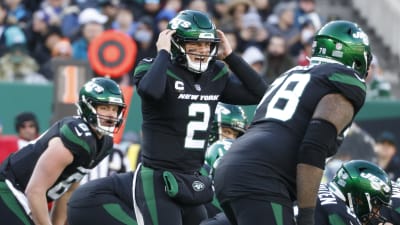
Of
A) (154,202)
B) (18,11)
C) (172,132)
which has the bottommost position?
(18,11)

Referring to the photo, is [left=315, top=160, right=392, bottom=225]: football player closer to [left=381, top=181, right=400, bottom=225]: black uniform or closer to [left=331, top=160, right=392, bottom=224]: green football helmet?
[left=331, top=160, right=392, bottom=224]: green football helmet

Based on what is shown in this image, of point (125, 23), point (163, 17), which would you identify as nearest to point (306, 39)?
point (163, 17)

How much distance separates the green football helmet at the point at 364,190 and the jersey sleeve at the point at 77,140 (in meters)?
1.78

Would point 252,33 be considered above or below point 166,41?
below

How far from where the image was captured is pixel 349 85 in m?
5.71

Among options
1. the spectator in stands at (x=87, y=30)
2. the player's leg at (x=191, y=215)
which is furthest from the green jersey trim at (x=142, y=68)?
the spectator in stands at (x=87, y=30)

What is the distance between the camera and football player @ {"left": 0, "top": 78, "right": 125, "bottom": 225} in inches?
300

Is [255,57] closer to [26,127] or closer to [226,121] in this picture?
[26,127]

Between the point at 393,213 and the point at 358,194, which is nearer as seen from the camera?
the point at 358,194

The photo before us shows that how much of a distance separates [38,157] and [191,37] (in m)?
1.50

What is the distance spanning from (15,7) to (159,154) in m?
8.56

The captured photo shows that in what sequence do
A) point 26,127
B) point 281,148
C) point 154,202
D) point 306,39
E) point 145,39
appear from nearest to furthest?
point 281,148 < point 154,202 < point 26,127 < point 145,39 < point 306,39

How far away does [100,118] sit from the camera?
7.95m

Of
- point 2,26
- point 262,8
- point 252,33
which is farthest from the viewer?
point 262,8
